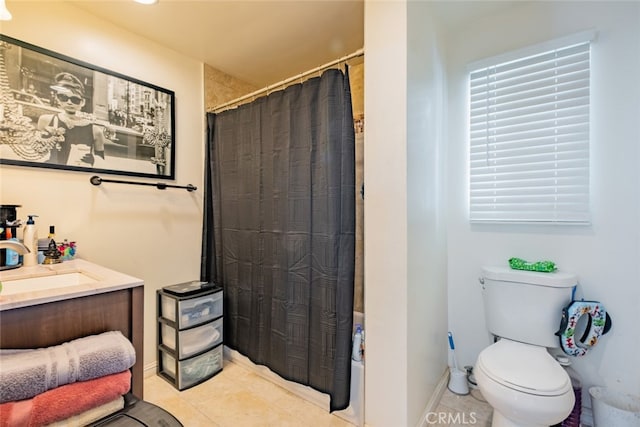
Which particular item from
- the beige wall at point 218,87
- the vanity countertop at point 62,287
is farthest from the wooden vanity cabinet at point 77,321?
the beige wall at point 218,87

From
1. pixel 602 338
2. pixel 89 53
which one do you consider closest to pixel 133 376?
pixel 89 53

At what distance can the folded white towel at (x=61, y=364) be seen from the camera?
28.0 inches

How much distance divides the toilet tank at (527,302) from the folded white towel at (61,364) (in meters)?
1.77

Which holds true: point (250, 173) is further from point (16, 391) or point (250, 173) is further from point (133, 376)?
point (16, 391)

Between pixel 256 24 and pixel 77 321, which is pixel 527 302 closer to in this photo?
pixel 77 321

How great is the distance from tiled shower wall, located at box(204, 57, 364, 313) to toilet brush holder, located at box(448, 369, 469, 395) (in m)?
0.70

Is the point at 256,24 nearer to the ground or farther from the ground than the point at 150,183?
farther from the ground

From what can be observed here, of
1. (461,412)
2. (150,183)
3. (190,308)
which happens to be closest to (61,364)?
(190,308)

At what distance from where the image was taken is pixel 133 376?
41.1 inches

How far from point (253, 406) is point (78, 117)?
1.98 m

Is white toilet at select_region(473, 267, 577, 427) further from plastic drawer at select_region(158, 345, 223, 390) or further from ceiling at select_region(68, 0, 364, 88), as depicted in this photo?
ceiling at select_region(68, 0, 364, 88)

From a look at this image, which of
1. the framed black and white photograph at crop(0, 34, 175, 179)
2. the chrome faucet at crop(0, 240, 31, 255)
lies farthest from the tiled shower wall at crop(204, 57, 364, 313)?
the chrome faucet at crop(0, 240, 31, 255)

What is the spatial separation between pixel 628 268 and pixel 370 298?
1.31 metres

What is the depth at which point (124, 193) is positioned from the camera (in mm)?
1896
